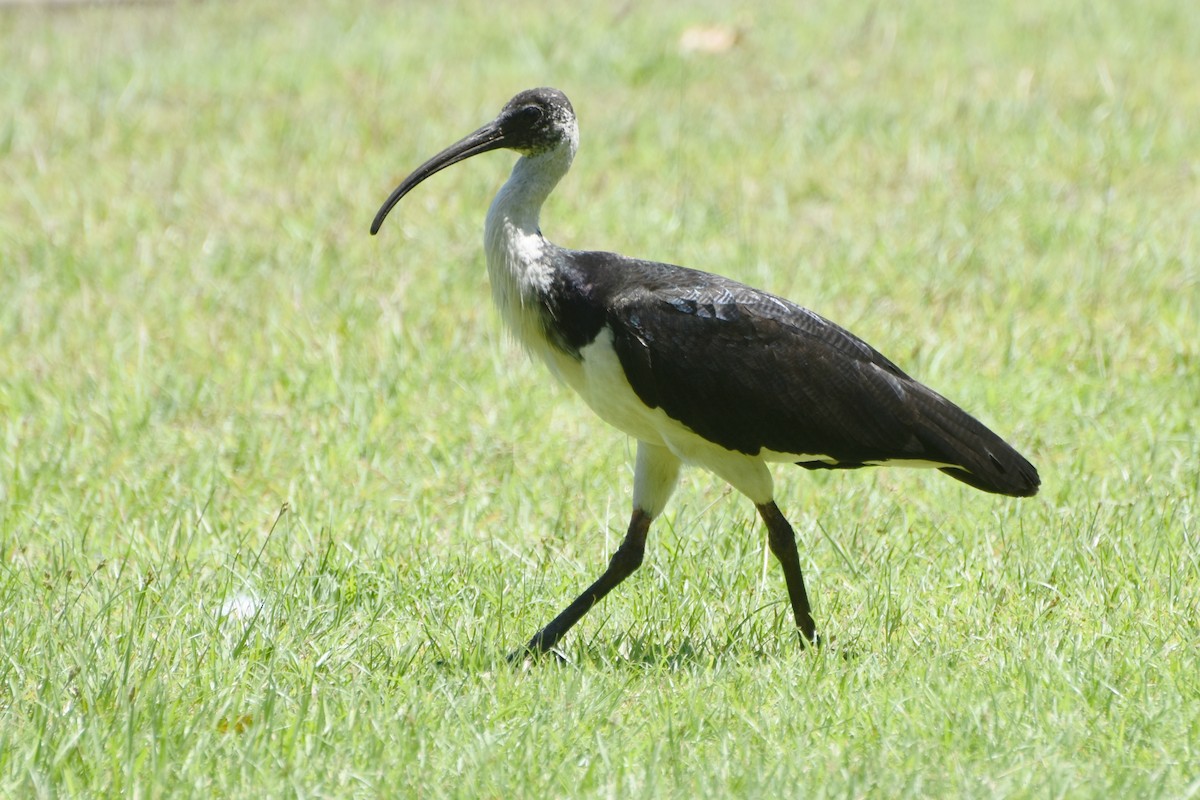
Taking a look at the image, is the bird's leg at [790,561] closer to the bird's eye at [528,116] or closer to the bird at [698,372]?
the bird at [698,372]

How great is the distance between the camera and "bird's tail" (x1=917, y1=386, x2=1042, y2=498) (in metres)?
4.43

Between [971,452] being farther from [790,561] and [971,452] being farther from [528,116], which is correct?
[528,116]

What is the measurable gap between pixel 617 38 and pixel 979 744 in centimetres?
793

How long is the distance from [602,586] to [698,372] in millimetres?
686

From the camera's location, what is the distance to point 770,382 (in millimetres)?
4383

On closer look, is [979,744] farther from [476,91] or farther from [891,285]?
[476,91]

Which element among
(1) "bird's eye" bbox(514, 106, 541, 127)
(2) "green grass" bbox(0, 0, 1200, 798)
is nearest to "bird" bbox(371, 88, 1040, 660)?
(1) "bird's eye" bbox(514, 106, 541, 127)

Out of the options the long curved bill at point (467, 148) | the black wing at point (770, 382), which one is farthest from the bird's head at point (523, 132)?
the black wing at point (770, 382)

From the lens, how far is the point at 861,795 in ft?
11.2

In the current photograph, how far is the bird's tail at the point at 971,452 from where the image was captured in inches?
175

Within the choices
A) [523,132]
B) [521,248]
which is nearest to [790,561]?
→ [521,248]

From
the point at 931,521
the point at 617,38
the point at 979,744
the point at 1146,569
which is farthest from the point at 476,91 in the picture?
the point at 979,744

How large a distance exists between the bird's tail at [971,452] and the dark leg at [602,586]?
0.49 m

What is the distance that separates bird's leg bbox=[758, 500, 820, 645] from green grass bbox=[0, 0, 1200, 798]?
0.10 metres
